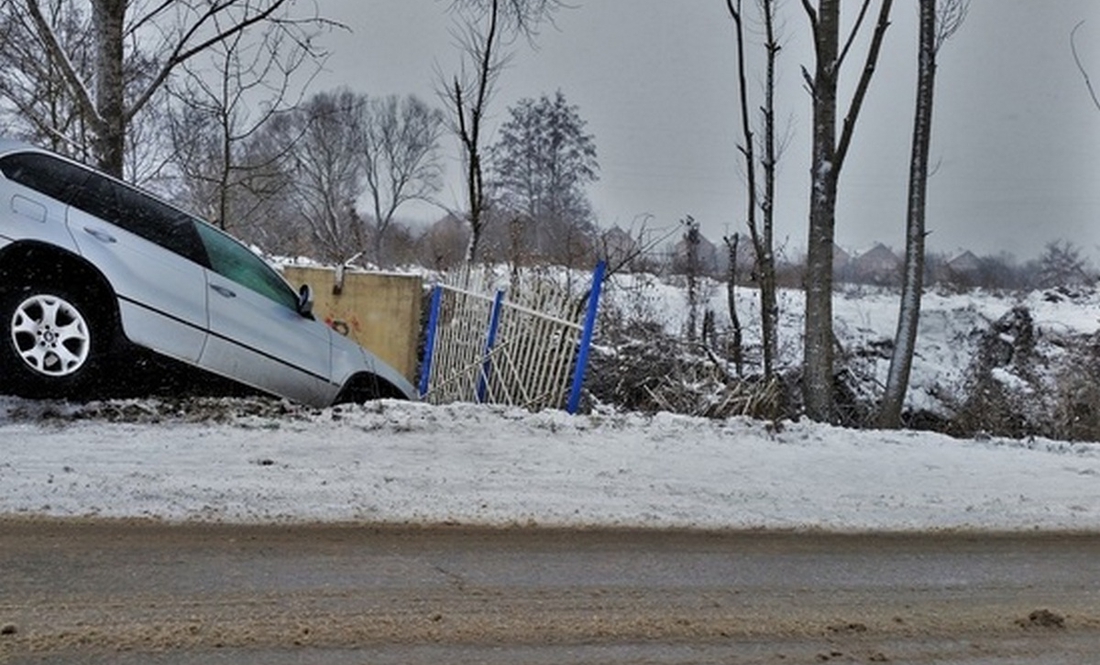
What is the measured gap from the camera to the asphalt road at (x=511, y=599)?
280 centimetres

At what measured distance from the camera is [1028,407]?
37.4ft

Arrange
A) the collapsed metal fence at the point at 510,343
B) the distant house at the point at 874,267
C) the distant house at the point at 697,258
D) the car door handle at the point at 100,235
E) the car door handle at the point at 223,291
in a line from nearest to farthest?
the car door handle at the point at 100,235 < the car door handle at the point at 223,291 < the collapsed metal fence at the point at 510,343 < the distant house at the point at 697,258 < the distant house at the point at 874,267

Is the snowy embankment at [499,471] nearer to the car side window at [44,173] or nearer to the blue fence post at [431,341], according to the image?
the car side window at [44,173]

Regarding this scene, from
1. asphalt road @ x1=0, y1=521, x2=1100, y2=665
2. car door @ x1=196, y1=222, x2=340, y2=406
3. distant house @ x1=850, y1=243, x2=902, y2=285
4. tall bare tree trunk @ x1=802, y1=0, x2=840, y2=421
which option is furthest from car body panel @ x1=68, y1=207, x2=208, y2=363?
distant house @ x1=850, y1=243, x2=902, y2=285

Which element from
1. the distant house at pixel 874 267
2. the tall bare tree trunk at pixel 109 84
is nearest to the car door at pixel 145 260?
the tall bare tree trunk at pixel 109 84

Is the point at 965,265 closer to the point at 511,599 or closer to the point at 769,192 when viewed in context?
the point at 769,192

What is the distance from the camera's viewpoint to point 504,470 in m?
5.27

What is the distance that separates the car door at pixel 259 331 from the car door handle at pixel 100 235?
0.72 metres

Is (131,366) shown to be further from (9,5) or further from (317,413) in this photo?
(9,5)

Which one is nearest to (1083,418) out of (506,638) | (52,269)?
(506,638)

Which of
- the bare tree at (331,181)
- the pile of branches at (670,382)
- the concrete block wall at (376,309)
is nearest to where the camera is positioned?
the pile of branches at (670,382)

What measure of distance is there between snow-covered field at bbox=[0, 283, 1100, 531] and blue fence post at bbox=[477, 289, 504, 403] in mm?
2358

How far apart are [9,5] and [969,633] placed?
457 inches

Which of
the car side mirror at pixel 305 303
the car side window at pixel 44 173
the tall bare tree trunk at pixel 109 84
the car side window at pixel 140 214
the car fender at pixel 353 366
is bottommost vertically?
the car fender at pixel 353 366
